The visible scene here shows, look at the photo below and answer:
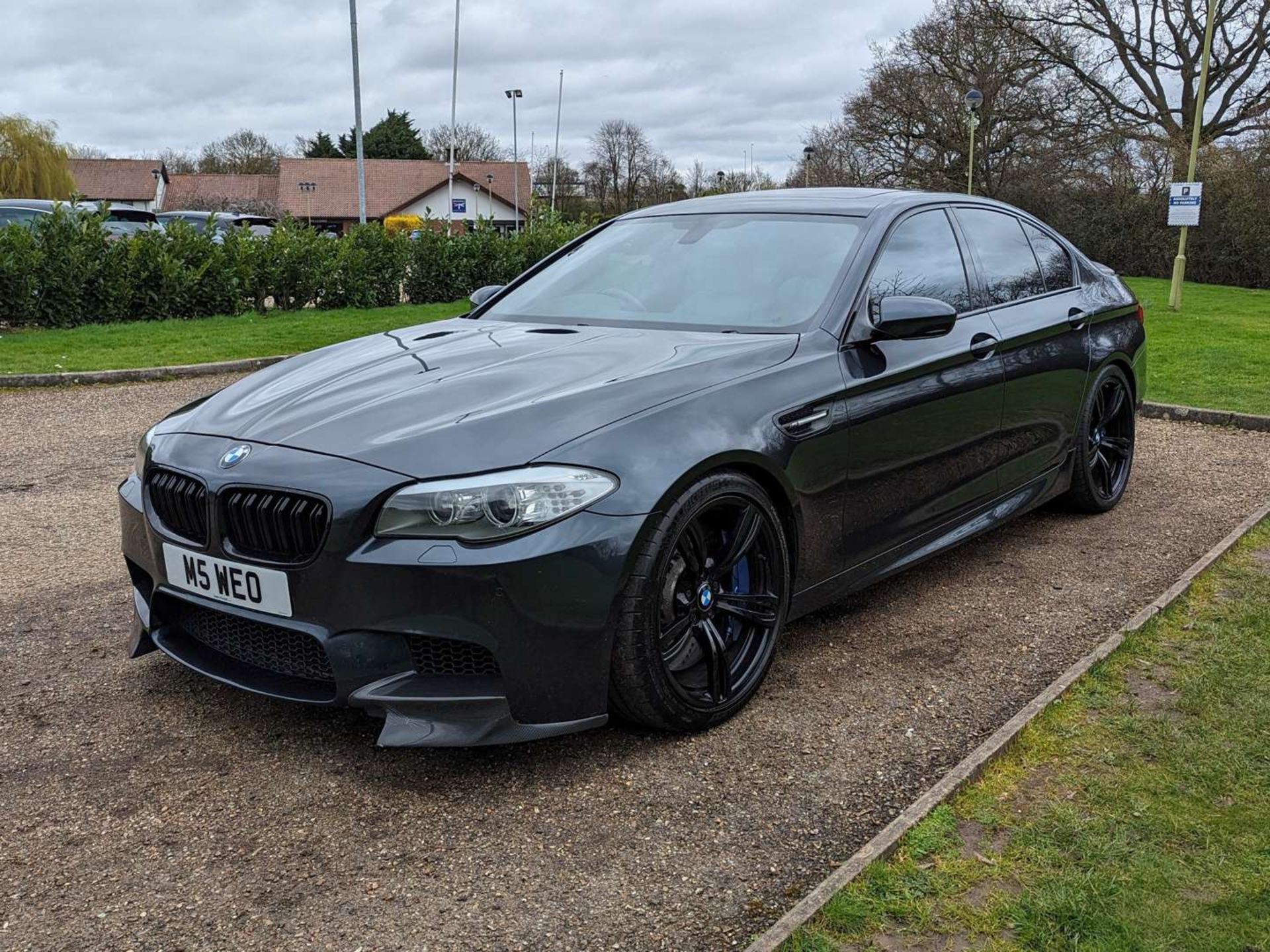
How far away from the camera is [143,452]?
348cm

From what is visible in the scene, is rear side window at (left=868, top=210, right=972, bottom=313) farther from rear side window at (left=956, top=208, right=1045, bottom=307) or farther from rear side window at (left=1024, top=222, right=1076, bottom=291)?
rear side window at (left=1024, top=222, right=1076, bottom=291)

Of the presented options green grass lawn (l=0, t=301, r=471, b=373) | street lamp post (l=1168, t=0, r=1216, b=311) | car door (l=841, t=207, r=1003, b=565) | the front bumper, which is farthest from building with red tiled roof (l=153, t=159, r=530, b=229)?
the front bumper

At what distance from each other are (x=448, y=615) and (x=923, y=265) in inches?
99.3

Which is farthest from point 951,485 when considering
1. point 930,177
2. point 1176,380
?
point 930,177

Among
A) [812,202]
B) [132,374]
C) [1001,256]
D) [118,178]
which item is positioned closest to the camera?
[812,202]

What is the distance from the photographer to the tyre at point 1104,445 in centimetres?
546

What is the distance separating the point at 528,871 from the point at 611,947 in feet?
1.15

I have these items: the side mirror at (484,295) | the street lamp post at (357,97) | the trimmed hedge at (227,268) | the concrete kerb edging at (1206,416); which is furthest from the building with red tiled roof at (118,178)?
the side mirror at (484,295)

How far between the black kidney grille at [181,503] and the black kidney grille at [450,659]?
71cm

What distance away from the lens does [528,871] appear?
8.65 ft

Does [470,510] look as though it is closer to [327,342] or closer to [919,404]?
[919,404]

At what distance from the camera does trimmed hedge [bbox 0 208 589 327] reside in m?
13.1

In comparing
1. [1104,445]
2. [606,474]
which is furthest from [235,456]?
[1104,445]

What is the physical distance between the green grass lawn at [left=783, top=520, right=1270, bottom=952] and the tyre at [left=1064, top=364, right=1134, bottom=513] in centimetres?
185
